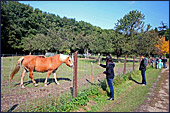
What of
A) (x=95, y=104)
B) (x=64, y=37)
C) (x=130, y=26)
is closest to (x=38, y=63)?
Result: (x=95, y=104)

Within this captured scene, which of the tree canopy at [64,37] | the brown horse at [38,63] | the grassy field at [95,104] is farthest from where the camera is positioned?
the tree canopy at [64,37]

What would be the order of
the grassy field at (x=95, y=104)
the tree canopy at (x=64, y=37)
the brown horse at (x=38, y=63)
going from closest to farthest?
the grassy field at (x=95, y=104)
the brown horse at (x=38, y=63)
the tree canopy at (x=64, y=37)

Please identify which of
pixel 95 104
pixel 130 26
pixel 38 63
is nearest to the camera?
pixel 95 104

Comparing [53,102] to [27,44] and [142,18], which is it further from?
[27,44]

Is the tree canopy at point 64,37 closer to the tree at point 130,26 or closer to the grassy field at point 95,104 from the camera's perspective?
the tree at point 130,26

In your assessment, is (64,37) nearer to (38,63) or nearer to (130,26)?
(130,26)

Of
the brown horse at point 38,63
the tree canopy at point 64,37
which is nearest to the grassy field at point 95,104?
the brown horse at point 38,63

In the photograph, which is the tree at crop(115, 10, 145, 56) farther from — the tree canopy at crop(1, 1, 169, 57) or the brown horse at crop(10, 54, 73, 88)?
the brown horse at crop(10, 54, 73, 88)

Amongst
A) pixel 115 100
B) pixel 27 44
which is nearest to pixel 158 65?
pixel 115 100

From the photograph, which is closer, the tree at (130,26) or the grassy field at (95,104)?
the grassy field at (95,104)

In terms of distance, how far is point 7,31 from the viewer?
3822 centimetres

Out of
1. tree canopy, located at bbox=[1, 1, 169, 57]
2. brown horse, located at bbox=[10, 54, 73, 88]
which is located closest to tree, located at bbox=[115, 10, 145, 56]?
tree canopy, located at bbox=[1, 1, 169, 57]

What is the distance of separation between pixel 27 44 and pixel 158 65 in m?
37.3

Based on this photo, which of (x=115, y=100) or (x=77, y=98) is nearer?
(x=77, y=98)
